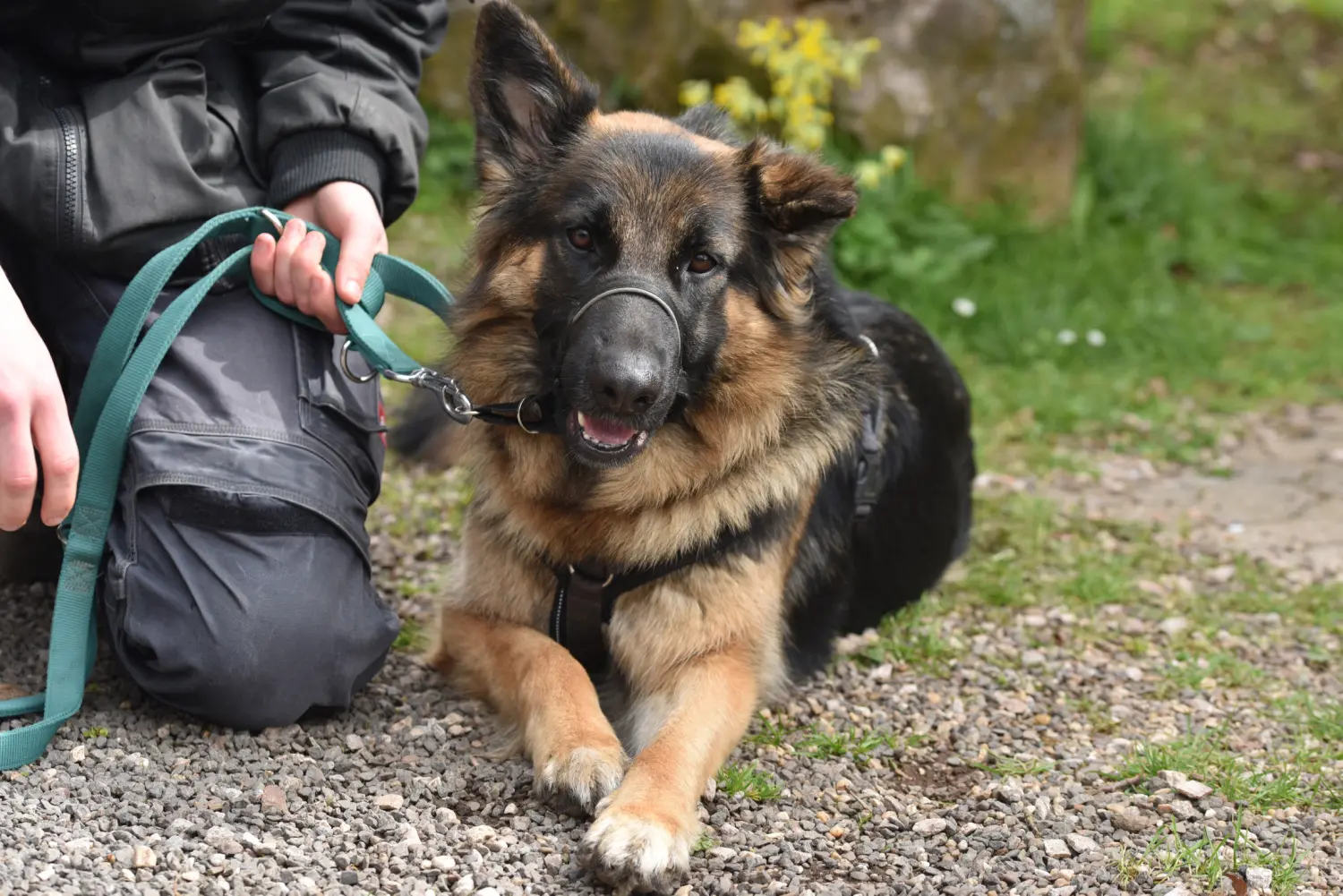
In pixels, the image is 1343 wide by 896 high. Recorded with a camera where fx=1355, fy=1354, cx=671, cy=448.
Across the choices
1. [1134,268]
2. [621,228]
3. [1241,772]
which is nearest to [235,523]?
[621,228]

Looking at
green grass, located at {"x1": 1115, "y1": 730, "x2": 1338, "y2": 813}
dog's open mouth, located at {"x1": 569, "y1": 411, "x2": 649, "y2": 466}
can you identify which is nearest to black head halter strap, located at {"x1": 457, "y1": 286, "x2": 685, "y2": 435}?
dog's open mouth, located at {"x1": 569, "y1": 411, "x2": 649, "y2": 466}

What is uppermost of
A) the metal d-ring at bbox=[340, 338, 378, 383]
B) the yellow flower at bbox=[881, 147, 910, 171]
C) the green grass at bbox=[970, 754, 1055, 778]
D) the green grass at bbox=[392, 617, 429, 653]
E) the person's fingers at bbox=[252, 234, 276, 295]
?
the person's fingers at bbox=[252, 234, 276, 295]

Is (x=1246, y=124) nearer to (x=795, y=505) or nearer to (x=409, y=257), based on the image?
(x=409, y=257)

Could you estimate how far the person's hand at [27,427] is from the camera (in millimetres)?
2572

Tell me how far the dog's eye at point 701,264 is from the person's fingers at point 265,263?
1.05 metres

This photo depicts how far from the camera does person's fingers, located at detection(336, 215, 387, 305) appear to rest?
10.9 feet

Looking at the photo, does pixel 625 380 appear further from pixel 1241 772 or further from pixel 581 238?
pixel 1241 772

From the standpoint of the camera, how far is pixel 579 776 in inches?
115

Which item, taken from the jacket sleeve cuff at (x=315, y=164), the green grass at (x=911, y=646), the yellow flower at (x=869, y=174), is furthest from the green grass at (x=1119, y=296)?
the jacket sleeve cuff at (x=315, y=164)

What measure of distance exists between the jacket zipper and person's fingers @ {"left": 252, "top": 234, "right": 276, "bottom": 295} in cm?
42

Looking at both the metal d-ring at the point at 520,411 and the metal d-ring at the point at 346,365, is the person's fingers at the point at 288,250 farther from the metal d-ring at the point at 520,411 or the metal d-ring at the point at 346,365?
the metal d-ring at the point at 520,411

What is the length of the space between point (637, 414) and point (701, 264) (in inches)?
17.2

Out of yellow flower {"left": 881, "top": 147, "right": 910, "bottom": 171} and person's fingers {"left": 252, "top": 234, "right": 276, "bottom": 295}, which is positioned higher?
person's fingers {"left": 252, "top": 234, "right": 276, "bottom": 295}

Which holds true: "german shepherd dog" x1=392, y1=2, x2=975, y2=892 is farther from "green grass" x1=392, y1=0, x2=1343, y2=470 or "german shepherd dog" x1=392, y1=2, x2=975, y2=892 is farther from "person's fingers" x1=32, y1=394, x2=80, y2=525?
"green grass" x1=392, y1=0, x2=1343, y2=470
